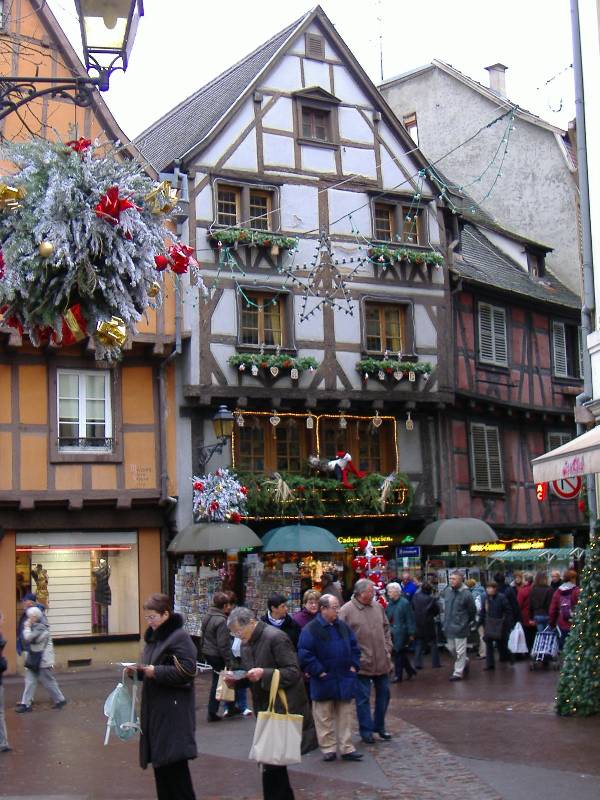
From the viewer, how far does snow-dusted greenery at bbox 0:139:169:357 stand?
295 inches

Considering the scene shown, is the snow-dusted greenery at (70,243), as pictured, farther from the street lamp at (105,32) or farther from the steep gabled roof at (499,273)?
the steep gabled roof at (499,273)

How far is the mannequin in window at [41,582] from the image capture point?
23078 mm

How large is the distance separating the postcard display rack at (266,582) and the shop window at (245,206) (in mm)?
6867

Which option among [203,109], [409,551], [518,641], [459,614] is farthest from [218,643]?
[203,109]

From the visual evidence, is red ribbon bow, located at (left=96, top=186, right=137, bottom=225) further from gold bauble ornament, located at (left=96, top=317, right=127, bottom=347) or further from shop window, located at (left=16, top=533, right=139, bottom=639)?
shop window, located at (left=16, top=533, right=139, bottom=639)

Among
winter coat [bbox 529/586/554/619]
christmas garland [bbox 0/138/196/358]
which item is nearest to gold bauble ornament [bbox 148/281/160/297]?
christmas garland [bbox 0/138/196/358]

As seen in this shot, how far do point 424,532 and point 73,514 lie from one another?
23.6 ft

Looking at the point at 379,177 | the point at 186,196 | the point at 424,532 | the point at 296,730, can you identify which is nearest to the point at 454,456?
the point at 424,532

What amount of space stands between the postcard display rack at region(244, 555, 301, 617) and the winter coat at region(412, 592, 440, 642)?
3.67 metres

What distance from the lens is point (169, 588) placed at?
23828 mm

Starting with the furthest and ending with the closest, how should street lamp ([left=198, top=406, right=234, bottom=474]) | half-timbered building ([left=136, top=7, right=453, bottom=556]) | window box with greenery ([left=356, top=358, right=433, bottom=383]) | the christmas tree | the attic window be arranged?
1. the attic window
2. window box with greenery ([left=356, top=358, right=433, bottom=383])
3. half-timbered building ([left=136, top=7, right=453, bottom=556])
4. street lamp ([left=198, top=406, right=234, bottom=474])
5. the christmas tree

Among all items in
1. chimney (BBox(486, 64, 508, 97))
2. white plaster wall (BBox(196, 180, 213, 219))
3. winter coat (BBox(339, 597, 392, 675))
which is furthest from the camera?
chimney (BBox(486, 64, 508, 97))

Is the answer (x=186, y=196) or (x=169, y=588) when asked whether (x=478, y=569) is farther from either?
(x=186, y=196)

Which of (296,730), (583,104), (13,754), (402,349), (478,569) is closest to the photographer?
(296,730)
